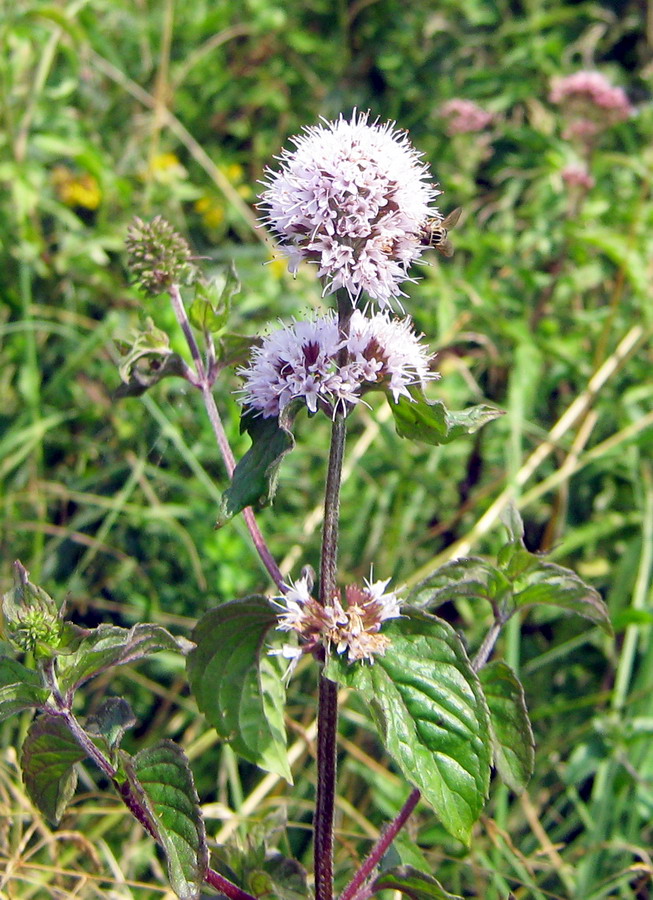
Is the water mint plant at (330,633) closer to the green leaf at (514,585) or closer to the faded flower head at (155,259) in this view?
the green leaf at (514,585)

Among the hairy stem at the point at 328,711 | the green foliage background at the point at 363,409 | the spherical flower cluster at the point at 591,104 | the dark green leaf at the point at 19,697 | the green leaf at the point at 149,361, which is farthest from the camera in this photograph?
the spherical flower cluster at the point at 591,104

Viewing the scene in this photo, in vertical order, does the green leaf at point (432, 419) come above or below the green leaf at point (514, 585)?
above

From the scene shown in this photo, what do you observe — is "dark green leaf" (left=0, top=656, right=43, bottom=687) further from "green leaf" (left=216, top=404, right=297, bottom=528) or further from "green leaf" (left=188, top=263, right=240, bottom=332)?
"green leaf" (left=188, top=263, right=240, bottom=332)

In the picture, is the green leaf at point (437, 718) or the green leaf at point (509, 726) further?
the green leaf at point (509, 726)

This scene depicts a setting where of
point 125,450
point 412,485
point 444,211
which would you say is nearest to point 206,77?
point 444,211

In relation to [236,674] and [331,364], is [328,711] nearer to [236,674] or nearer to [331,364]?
[236,674]

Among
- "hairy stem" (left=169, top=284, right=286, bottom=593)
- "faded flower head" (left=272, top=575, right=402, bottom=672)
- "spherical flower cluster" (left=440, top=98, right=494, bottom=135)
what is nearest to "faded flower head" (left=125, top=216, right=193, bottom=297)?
"hairy stem" (left=169, top=284, right=286, bottom=593)

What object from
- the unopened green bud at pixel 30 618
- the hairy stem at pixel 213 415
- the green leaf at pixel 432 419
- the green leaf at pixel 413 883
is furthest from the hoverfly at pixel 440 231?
the green leaf at pixel 413 883
